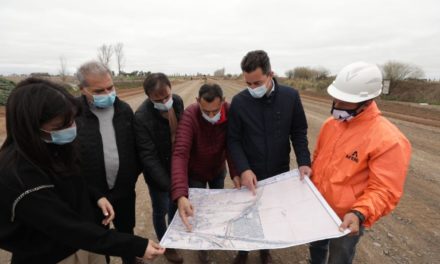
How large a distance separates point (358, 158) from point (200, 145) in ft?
3.92

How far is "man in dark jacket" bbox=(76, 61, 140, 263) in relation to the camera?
2.16 metres

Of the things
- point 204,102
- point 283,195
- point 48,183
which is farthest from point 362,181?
point 48,183

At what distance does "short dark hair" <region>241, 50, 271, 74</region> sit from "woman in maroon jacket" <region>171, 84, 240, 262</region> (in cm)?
28

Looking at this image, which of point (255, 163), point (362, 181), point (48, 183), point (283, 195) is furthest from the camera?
point (255, 163)

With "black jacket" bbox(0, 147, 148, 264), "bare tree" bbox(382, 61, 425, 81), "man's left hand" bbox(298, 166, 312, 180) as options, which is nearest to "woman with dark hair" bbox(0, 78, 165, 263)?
"black jacket" bbox(0, 147, 148, 264)

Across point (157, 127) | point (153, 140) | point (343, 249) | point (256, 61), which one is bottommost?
point (343, 249)

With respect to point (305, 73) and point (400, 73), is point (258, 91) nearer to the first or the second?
point (400, 73)

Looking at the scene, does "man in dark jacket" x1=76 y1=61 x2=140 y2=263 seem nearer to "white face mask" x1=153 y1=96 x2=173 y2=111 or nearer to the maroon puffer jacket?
"white face mask" x1=153 y1=96 x2=173 y2=111

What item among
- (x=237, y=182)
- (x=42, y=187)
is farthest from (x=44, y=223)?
(x=237, y=182)

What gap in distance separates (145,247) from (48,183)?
57 centimetres

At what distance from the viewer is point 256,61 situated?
2.24m

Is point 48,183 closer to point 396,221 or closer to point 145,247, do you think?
point 145,247

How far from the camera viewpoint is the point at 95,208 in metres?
2.12

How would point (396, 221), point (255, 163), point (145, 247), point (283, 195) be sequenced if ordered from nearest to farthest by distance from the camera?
point (145, 247) < point (283, 195) < point (255, 163) < point (396, 221)
